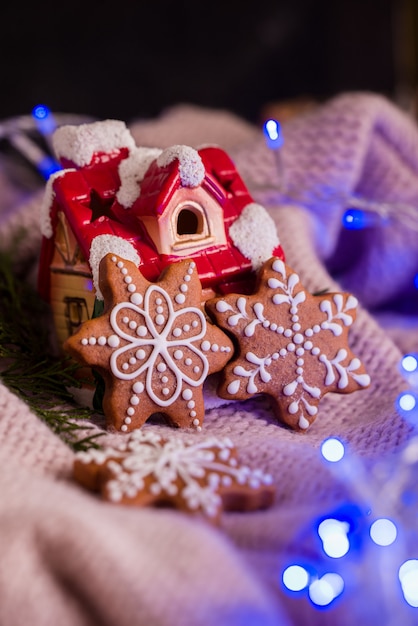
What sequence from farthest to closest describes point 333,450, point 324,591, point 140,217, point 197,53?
point 197,53, point 140,217, point 333,450, point 324,591

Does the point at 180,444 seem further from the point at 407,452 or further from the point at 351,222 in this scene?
the point at 351,222

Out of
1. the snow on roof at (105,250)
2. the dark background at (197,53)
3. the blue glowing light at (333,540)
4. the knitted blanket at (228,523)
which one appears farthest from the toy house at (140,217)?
the dark background at (197,53)

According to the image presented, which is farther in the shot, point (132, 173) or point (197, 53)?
point (197, 53)

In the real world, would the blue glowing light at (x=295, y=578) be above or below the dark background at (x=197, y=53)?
below

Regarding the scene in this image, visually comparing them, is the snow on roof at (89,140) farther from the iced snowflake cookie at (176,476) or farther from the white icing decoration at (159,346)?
the iced snowflake cookie at (176,476)

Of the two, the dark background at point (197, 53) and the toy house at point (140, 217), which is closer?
the toy house at point (140, 217)

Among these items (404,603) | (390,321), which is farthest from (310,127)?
(404,603)

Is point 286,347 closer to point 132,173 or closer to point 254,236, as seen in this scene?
point 254,236

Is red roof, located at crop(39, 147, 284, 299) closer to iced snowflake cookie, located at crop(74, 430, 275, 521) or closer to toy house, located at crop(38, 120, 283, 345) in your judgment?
toy house, located at crop(38, 120, 283, 345)

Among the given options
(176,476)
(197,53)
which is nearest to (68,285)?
(176,476)
